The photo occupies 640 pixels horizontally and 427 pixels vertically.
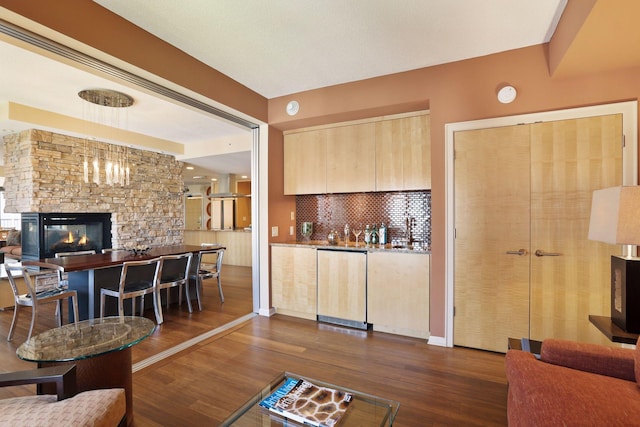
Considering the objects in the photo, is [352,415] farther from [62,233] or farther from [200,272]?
[62,233]

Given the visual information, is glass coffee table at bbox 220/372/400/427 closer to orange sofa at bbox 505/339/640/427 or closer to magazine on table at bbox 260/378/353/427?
magazine on table at bbox 260/378/353/427

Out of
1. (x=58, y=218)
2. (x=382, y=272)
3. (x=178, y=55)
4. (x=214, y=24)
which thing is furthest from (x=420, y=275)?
(x=58, y=218)

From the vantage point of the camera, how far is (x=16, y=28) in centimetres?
188

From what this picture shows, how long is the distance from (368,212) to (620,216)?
2.59 meters

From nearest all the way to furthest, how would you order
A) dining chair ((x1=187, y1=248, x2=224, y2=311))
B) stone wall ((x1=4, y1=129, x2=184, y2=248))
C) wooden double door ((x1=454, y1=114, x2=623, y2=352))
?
wooden double door ((x1=454, y1=114, x2=623, y2=352))
dining chair ((x1=187, y1=248, x2=224, y2=311))
stone wall ((x1=4, y1=129, x2=184, y2=248))

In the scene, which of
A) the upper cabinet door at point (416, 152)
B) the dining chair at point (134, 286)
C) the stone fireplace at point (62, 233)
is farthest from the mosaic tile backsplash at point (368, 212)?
the stone fireplace at point (62, 233)

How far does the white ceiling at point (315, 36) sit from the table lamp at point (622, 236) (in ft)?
4.85

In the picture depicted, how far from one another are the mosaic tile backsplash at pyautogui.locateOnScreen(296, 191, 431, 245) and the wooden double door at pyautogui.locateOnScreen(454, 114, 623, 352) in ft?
2.28

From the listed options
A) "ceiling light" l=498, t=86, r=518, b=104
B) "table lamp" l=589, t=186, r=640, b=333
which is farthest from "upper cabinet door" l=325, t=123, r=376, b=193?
"table lamp" l=589, t=186, r=640, b=333

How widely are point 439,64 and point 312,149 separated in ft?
5.83

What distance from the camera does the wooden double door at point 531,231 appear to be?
8.46 ft

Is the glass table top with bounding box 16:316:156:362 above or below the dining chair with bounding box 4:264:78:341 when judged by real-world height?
above

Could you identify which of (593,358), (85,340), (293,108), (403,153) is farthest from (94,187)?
(593,358)

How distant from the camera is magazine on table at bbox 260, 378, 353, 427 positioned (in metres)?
1.41
